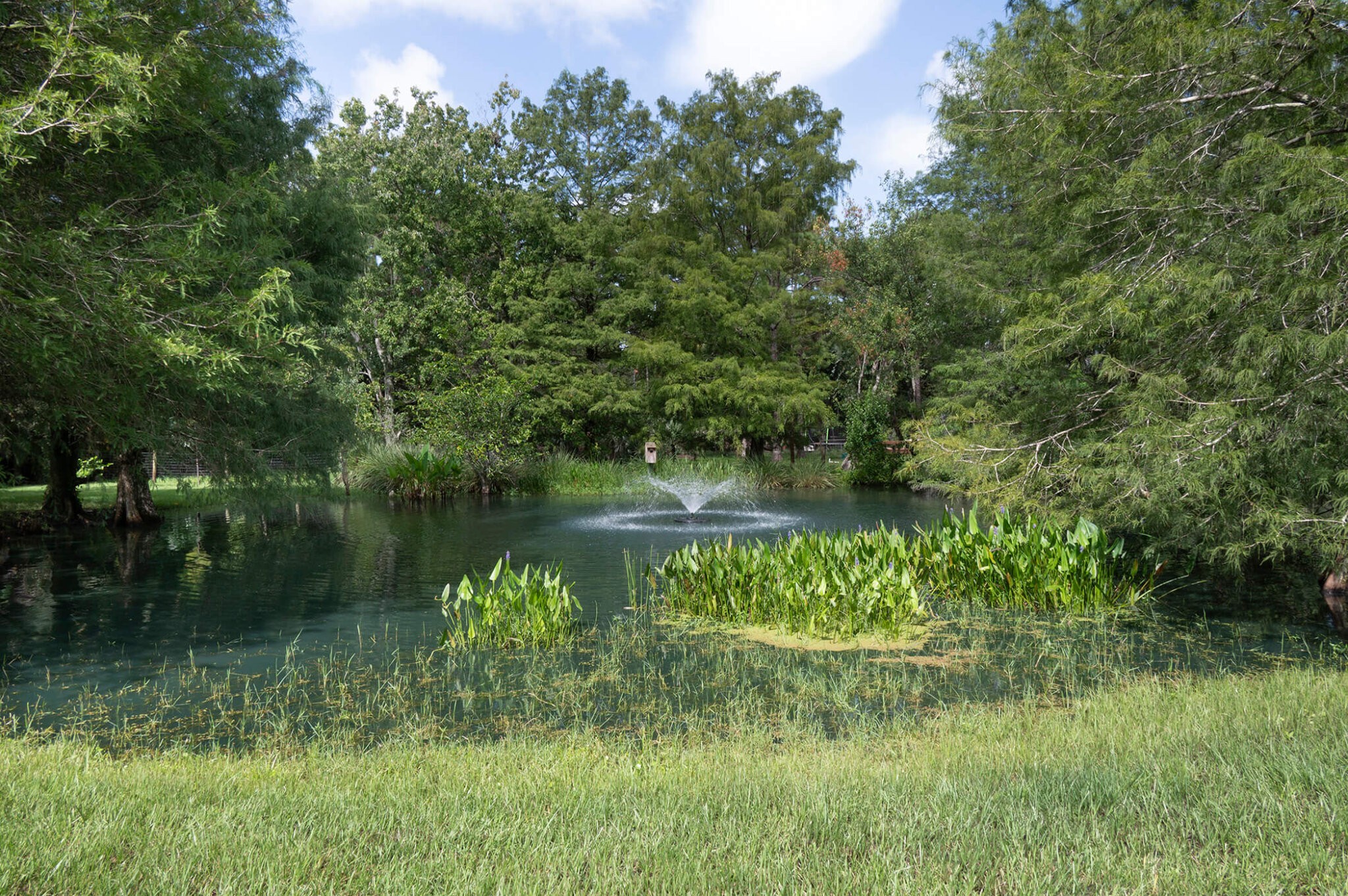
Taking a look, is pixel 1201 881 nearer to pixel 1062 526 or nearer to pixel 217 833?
pixel 217 833

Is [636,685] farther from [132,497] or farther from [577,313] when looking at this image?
[577,313]

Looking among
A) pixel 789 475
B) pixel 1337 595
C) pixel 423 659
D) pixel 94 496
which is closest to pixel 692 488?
pixel 789 475

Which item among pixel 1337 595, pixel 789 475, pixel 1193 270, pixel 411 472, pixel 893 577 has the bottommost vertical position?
pixel 1337 595

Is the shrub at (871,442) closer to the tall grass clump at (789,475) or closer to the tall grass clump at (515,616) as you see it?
the tall grass clump at (789,475)

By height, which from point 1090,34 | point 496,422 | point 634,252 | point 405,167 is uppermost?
point 405,167

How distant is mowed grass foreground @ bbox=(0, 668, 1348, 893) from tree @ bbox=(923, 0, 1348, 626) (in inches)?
124

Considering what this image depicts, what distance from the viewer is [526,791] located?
12.3 feet

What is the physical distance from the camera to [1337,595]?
863 cm

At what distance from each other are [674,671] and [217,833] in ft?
13.2

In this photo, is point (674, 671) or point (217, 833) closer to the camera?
point (217, 833)

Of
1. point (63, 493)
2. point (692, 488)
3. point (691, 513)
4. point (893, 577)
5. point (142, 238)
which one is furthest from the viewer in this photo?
point (692, 488)

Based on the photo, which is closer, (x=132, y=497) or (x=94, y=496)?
(x=132, y=497)

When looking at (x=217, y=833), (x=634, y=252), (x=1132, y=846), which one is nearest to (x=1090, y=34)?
(x=1132, y=846)

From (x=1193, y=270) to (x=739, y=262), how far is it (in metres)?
20.4
